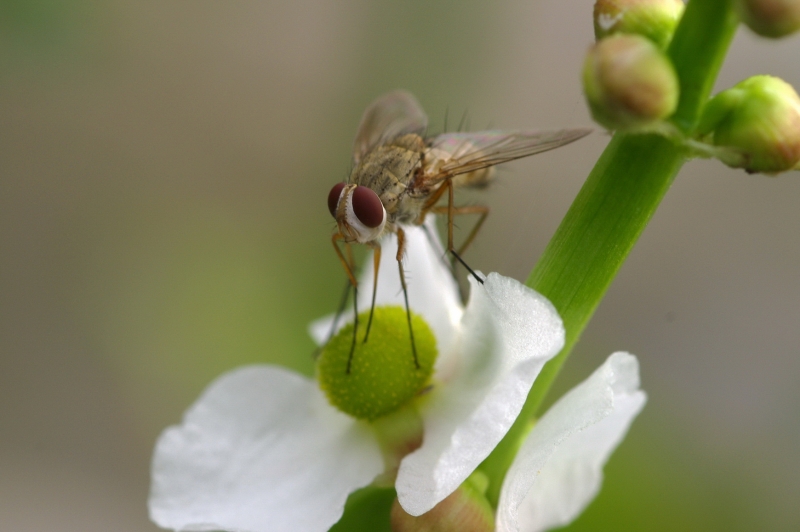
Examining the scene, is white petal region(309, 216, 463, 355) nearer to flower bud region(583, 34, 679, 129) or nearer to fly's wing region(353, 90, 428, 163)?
fly's wing region(353, 90, 428, 163)

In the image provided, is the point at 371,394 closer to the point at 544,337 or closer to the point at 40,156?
the point at 544,337

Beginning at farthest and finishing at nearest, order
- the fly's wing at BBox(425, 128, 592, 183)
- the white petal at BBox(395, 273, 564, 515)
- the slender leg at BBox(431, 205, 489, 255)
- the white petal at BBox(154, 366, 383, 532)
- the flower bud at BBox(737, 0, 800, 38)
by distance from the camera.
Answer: the slender leg at BBox(431, 205, 489, 255)
the fly's wing at BBox(425, 128, 592, 183)
the white petal at BBox(154, 366, 383, 532)
the white petal at BBox(395, 273, 564, 515)
the flower bud at BBox(737, 0, 800, 38)

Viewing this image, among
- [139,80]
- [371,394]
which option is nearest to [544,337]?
[371,394]

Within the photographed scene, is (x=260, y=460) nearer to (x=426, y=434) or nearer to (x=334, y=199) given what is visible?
(x=426, y=434)

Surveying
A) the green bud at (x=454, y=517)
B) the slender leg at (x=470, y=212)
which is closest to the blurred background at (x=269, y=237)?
the slender leg at (x=470, y=212)

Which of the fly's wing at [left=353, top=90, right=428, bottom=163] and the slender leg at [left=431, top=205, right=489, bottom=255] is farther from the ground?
the fly's wing at [left=353, top=90, right=428, bottom=163]

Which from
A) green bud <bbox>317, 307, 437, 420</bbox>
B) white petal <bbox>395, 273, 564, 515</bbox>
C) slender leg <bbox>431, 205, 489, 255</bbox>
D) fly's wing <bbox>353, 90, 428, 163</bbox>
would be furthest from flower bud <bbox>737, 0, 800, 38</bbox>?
fly's wing <bbox>353, 90, 428, 163</bbox>

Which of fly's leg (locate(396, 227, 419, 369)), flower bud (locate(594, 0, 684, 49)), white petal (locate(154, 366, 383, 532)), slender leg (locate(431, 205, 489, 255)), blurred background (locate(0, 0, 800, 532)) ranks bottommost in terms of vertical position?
blurred background (locate(0, 0, 800, 532))
